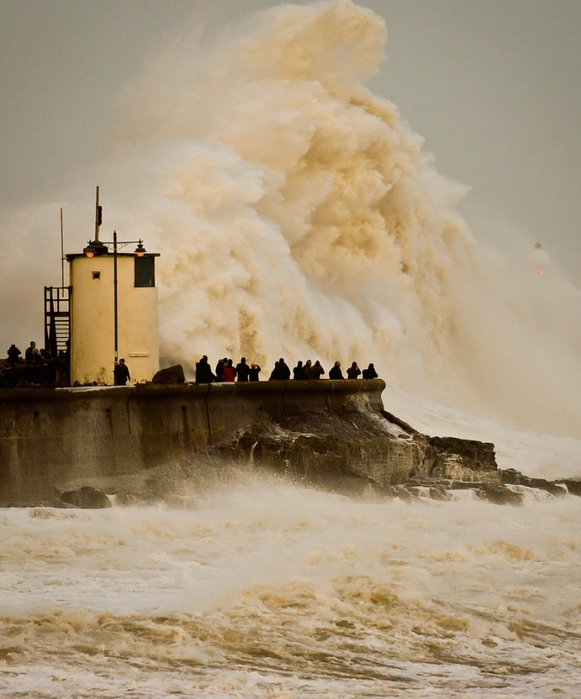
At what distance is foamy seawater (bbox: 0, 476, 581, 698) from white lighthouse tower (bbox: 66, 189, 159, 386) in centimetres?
244

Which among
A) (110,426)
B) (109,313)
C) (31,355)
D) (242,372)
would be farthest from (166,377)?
(31,355)

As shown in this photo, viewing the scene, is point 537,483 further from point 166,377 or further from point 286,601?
point 286,601

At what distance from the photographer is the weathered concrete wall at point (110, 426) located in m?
16.0

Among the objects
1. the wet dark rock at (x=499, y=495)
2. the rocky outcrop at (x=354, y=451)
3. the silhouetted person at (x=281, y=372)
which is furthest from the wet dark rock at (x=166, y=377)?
the wet dark rock at (x=499, y=495)

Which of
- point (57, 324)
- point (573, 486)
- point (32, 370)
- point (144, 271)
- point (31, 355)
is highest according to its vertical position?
point (144, 271)

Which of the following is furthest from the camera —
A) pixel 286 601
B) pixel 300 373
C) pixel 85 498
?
pixel 300 373

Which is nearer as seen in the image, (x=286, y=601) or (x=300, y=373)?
(x=286, y=601)

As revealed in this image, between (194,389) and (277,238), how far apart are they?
41.7ft

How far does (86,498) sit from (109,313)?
3.01 metres

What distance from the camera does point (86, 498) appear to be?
624 inches

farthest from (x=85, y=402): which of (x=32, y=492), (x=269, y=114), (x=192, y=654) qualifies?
(x=269, y=114)

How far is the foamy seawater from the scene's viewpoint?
1035 cm

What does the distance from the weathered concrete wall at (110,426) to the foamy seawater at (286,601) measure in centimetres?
86

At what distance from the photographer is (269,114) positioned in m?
31.7
